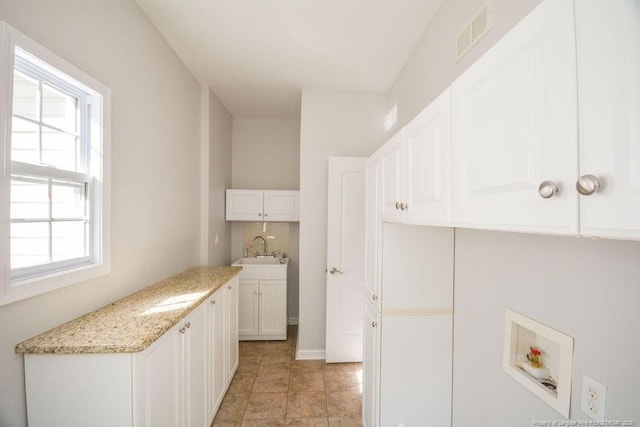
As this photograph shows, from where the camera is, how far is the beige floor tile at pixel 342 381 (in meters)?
2.64

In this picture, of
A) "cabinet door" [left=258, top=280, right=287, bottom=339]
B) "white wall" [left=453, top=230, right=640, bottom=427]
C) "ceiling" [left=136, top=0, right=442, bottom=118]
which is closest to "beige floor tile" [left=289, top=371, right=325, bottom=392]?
"cabinet door" [left=258, top=280, right=287, bottom=339]

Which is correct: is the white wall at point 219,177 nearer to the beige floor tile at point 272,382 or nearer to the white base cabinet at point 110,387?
the beige floor tile at point 272,382

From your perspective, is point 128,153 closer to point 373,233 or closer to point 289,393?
point 373,233

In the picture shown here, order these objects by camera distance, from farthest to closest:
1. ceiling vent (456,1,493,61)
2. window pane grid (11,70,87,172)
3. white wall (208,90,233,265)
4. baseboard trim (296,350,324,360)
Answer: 1. white wall (208,90,233,265)
2. baseboard trim (296,350,324,360)
3. ceiling vent (456,1,493,61)
4. window pane grid (11,70,87,172)

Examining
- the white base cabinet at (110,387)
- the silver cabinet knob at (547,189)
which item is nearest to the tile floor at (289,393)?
the white base cabinet at (110,387)

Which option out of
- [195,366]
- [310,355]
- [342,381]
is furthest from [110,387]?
[310,355]

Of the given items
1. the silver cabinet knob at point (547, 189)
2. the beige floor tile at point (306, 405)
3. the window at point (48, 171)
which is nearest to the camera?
the silver cabinet knob at point (547, 189)

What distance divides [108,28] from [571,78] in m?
2.21

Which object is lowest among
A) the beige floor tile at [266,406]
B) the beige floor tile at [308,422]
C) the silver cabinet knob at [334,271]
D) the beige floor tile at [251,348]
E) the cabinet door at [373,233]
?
the beige floor tile at [251,348]

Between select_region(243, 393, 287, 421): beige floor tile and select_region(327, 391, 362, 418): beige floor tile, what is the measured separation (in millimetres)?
384

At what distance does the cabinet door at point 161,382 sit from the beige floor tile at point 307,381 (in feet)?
4.24

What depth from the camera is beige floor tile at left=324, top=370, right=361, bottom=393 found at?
264cm

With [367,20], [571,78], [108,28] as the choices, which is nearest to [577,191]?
[571,78]

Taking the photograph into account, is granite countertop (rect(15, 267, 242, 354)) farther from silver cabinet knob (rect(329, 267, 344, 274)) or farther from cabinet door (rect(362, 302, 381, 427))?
silver cabinet knob (rect(329, 267, 344, 274))
